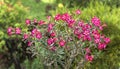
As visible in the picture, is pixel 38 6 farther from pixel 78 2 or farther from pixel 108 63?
pixel 108 63

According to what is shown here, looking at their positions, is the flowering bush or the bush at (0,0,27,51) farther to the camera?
the bush at (0,0,27,51)

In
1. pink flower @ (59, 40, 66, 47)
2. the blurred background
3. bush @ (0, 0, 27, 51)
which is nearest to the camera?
pink flower @ (59, 40, 66, 47)

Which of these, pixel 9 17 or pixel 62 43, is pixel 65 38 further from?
pixel 9 17

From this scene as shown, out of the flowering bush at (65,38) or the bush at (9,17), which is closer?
the flowering bush at (65,38)

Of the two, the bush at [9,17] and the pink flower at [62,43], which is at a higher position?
the bush at [9,17]

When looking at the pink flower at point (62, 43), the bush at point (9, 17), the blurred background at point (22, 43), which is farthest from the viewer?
the bush at point (9, 17)

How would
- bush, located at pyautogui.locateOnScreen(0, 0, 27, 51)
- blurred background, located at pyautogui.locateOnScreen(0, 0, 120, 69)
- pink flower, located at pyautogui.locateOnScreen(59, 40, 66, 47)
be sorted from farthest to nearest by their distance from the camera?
1. bush, located at pyautogui.locateOnScreen(0, 0, 27, 51)
2. blurred background, located at pyautogui.locateOnScreen(0, 0, 120, 69)
3. pink flower, located at pyautogui.locateOnScreen(59, 40, 66, 47)

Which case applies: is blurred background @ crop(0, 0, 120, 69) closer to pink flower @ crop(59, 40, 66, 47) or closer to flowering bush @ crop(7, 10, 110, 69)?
flowering bush @ crop(7, 10, 110, 69)

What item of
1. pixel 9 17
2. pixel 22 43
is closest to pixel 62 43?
pixel 9 17

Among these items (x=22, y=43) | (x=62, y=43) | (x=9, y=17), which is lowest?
(x=22, y=43)

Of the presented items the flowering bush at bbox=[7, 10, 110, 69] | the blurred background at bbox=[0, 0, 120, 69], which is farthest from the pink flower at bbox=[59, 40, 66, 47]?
the blurred background at bbox=[0, 0, 120, 69]

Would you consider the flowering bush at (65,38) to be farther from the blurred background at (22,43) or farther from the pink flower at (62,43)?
the blurred background at (22,43)

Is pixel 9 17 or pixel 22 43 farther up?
pixel 9 17

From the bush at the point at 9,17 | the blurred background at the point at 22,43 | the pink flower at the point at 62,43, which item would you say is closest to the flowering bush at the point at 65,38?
the pink flower at the point at 62,43
